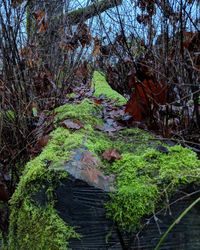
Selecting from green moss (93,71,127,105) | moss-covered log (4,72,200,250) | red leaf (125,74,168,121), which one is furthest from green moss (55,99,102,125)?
moss-covered log (4,72,200,250)

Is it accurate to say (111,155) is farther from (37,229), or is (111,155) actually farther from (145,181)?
(37,229)

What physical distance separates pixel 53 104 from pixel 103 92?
0.92 m

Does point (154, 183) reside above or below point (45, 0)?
below

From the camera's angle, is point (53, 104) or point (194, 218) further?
point (53, 104)

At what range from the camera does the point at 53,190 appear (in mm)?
1615

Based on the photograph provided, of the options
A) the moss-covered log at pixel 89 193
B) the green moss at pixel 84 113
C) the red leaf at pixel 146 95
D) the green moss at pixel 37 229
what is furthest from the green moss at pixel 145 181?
the green moss at pixel 84 113

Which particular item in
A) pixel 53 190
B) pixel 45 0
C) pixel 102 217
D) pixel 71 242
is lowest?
pixel 71 242

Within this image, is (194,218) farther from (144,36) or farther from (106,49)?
(106,49)

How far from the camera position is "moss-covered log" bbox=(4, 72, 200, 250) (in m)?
1.59

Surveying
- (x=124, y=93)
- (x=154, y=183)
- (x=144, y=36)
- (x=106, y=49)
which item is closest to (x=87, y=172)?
(x=154, y=183)

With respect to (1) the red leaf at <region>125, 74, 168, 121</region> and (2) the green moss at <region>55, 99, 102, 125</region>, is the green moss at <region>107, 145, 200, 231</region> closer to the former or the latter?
(1) the red leaf at <region>125, 74, 168, 121</region>

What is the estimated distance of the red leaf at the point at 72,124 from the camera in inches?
96.6

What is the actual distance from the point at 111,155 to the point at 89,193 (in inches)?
16.3

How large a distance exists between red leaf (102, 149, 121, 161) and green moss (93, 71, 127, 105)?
182cm
